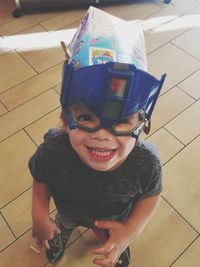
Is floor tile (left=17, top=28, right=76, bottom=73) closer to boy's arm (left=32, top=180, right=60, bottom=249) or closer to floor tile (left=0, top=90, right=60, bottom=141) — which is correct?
floor tile (left=0, top=90, right=60, bottom=141)

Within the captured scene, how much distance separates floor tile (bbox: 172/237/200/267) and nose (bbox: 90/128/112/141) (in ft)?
2.20

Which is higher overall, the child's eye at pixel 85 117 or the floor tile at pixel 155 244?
the child's eye at pixel 85 117

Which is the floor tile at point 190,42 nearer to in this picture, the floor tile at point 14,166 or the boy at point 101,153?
the floor tile at point 14,166

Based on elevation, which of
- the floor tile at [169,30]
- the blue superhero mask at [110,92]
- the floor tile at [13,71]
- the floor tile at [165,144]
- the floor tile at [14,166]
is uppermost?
the blue superhero mask at [110,92]

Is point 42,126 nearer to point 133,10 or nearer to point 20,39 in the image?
point 20,39

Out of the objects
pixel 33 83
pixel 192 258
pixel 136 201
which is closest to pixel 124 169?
pixel 136 201

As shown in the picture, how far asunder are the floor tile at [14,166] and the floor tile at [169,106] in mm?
554

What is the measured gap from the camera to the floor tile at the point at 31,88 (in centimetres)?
142

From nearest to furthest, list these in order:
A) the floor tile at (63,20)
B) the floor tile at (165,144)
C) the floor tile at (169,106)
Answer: the floor tile at (165,144), the floor tile at (169,106), the floor tile at (63,20)

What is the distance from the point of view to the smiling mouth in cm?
58

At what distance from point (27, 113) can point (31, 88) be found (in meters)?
0.15

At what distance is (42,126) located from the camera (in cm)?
133

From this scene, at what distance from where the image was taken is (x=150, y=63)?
61.9 inches

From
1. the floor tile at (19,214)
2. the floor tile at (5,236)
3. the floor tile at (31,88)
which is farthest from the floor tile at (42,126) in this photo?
the floor tile at (5,236)
